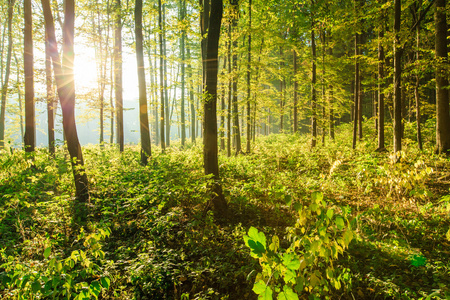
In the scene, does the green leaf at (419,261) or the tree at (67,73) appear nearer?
the green leaf at (419,261)

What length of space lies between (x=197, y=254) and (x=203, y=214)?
1173mm

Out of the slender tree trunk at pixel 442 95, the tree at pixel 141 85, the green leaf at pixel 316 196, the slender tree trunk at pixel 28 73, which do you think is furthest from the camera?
the tree at pixel 141 85

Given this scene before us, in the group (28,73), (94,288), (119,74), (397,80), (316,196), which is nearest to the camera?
(94,288)

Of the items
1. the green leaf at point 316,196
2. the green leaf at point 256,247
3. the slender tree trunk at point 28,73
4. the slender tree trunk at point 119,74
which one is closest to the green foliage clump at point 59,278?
the green leaf at point 256,247

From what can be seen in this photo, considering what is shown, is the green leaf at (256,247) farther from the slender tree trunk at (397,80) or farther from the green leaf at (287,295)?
the slender tree trunk at (397,80)

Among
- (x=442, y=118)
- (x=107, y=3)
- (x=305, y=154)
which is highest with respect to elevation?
(x=107, y=3)

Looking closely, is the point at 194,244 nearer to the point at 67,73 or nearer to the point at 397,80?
the point at 67,73

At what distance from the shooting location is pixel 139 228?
15.4 ft

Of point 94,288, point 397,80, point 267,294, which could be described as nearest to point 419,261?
point 267,294

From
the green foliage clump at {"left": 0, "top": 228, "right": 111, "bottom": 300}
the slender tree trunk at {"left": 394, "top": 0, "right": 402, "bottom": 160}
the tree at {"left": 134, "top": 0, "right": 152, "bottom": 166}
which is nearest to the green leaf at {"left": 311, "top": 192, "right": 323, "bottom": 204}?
the green foliage clump at {"left": 0, "top": 228, "right": 111, "bottom": 300}

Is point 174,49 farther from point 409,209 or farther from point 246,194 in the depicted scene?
point 409,209

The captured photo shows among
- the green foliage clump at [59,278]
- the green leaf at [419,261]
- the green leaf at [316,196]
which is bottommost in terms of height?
the green leaf at [419,261]

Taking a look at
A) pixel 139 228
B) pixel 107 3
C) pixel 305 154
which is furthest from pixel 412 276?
pixel 107 3

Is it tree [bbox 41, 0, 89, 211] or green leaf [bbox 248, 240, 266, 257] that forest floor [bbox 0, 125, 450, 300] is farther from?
tree [bbox 41, 0, 89, 211]
